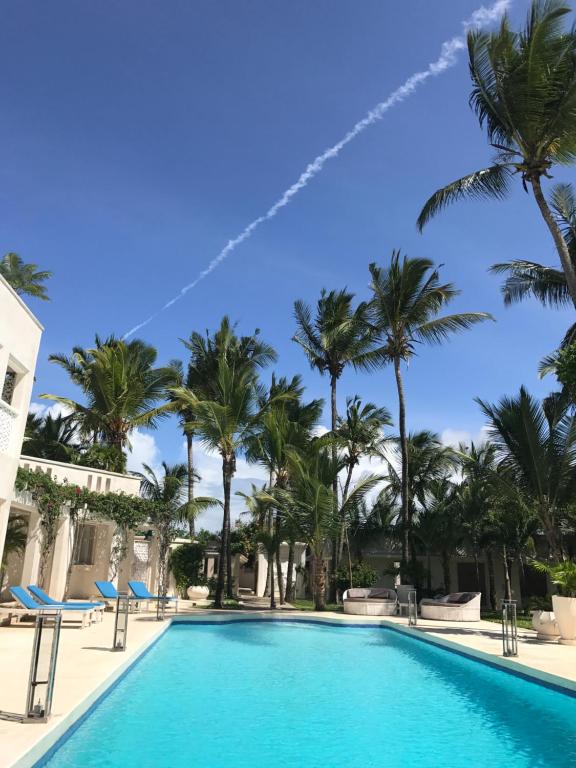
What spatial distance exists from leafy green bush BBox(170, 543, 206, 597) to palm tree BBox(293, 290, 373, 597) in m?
5.74

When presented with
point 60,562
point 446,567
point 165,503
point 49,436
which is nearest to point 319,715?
point 60,562

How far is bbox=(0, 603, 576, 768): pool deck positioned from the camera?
4.24 meters

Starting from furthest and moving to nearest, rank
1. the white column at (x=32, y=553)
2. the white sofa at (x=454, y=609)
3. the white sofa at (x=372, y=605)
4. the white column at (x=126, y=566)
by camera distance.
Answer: the white column at (x=126, y=566) → the white sofa at (x=372, y=605) → the white sofa at (x=454, y=609) → the white column at (x=32, y=553)

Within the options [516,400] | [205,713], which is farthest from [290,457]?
[205,713]

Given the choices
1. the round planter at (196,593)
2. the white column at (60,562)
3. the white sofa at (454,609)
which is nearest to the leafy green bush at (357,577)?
the white sofa at (454,609)

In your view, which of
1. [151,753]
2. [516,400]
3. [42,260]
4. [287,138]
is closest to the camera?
[151,753]

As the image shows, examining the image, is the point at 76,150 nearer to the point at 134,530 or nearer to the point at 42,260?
the point at 134,530

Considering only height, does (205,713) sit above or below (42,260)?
below

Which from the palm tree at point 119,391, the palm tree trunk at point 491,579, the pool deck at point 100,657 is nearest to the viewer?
the pool deck at point 100,657

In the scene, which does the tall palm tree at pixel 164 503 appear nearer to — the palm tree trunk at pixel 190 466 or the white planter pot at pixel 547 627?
the palm tree trunk at pixel 190 466

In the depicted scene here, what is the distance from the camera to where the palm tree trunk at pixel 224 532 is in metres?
17.7

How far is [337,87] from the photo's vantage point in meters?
12.3

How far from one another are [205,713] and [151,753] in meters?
1.55

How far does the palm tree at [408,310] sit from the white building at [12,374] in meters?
12.7
